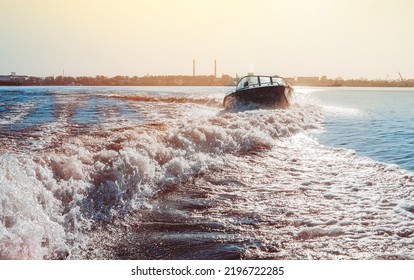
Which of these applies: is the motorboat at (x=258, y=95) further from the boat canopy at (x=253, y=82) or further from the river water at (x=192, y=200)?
the river water at (x=192, y=200)

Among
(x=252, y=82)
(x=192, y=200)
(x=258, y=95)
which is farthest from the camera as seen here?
(x=252, y=82)

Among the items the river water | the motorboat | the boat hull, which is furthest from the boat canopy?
the river water

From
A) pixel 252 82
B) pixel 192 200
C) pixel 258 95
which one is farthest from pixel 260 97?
pixel 192 200

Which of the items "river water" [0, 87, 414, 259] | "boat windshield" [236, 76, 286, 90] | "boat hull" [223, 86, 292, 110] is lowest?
"river water" [0, 87, 414, 259]

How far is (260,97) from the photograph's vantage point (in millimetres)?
18141

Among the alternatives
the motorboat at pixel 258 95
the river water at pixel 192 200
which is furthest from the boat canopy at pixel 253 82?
the river water at pixel 192 200

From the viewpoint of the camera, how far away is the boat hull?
1809 centimetres

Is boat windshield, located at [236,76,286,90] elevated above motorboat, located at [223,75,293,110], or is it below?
above

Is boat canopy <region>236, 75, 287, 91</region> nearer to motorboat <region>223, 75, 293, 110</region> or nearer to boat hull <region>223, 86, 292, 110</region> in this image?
motorboat <region>223, 75, 293, 110</region>

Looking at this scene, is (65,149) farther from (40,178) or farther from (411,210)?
(411,210)

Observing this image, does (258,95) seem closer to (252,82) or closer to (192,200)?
(252,82)

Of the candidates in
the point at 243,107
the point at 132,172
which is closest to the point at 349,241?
the point at 132,172
